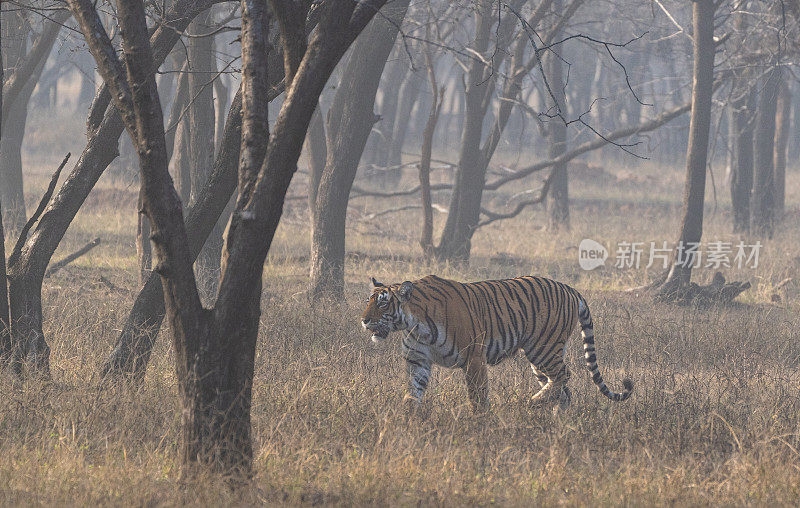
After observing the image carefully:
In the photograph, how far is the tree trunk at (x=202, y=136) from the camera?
10062 millimetres

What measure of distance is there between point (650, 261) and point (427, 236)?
423 centimetres

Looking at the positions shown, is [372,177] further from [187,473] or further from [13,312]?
[187,473]

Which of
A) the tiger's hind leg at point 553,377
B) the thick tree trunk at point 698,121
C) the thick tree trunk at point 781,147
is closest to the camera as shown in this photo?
the tiger's hind leg at point 553,377

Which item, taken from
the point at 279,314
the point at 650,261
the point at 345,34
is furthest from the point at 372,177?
the point at 345,34

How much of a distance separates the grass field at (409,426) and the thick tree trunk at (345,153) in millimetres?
1025

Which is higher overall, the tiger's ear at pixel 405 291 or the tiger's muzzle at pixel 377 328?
the tiger's ear at pixel 405 291

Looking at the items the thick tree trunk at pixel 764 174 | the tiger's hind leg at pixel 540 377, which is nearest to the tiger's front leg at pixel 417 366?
the tiger's hind leg at pixel 540 377

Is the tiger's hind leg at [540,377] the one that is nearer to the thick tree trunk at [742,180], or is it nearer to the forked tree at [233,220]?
the forked tree at [233,220]

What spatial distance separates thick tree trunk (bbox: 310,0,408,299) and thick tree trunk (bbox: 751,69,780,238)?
1206 centimetres

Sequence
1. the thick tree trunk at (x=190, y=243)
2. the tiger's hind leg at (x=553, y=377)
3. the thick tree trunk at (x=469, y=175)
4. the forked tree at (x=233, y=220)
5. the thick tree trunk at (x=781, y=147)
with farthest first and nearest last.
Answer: the thick tree trunk at (x=781, y=147) → the thick tree trunk at (x=469, y=175) → the tiger's hind leg at (x=553, y=377) → the thick tree trunk at (x=190, y=243) → the forked tree at (x=233, y=220)

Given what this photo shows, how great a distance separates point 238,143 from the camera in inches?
231

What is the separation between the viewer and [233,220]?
421cm

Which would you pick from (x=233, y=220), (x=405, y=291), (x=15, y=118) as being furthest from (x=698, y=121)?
(x=15, y=118)

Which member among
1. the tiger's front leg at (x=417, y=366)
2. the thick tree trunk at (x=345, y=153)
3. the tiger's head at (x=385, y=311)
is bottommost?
the tiger's front leg at (x=417, y=366)
